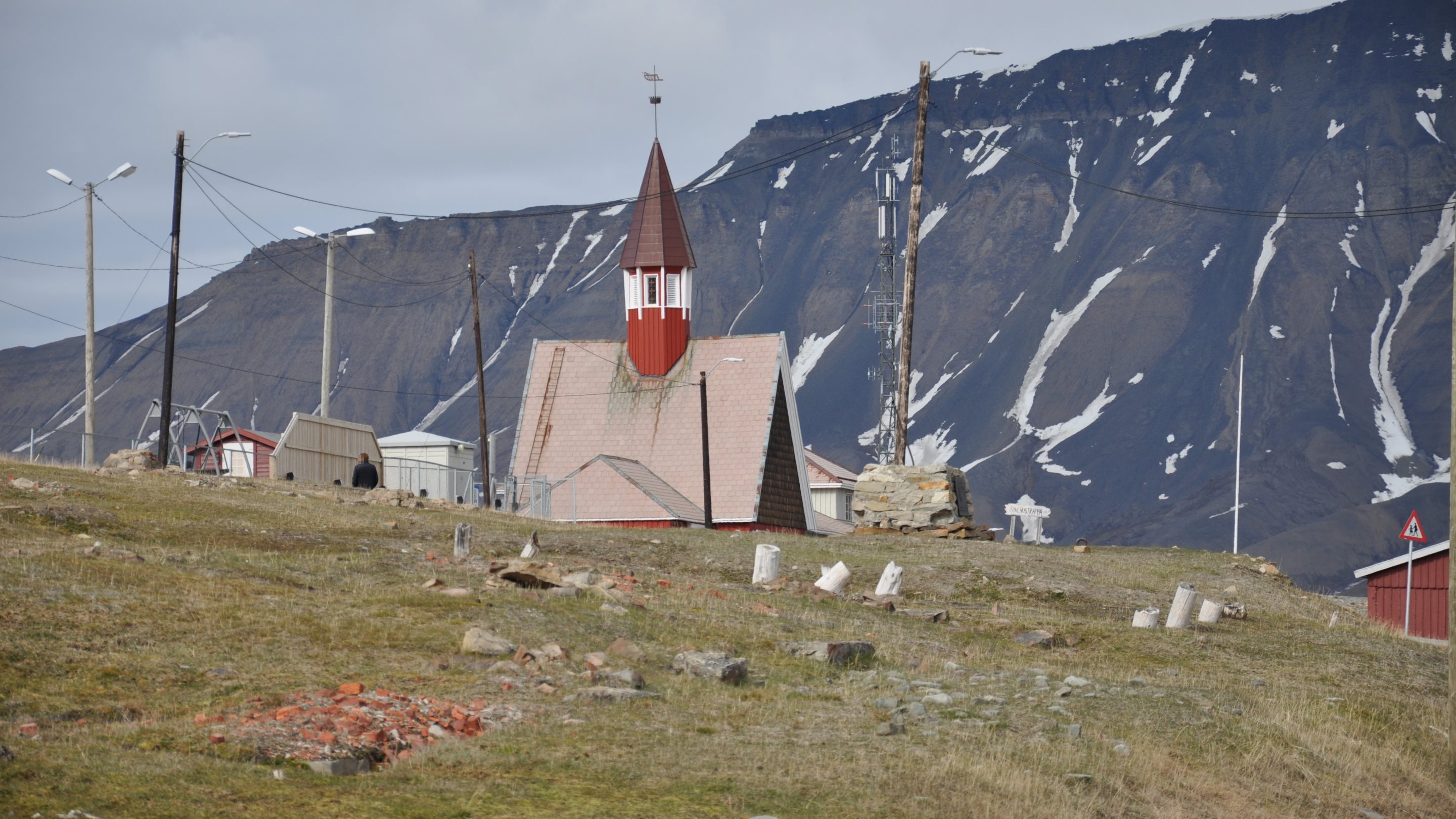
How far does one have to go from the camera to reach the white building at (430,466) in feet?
190

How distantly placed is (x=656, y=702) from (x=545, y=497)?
3634 centimetres

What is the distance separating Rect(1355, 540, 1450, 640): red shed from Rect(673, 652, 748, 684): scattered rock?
41.7m

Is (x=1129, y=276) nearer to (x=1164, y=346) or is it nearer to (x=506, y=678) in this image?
(x=1164, y=346)

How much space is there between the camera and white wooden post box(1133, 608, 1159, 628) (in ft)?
78.7

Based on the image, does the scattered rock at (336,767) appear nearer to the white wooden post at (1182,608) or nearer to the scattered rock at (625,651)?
the scattered rock at (625,651)

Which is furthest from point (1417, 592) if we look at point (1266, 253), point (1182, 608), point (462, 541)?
point (1266, 253)

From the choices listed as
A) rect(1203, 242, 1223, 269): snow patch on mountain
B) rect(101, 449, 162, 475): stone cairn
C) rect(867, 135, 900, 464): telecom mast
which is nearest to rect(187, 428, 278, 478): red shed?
rect(101, 449, 162, 475): stone cairn

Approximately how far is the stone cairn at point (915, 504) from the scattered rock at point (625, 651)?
916 inches

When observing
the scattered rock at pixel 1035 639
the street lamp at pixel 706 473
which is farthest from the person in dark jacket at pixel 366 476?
the scattered rock at pixel 1035 639

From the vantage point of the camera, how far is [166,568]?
19.2m

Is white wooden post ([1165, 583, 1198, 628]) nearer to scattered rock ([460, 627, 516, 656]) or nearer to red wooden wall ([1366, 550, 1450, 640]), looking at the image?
scattered rock ([460, 627, 516, 656])

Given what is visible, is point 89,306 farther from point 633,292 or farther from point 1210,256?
point 1210,256

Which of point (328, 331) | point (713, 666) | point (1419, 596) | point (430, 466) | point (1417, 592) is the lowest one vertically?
point (1419, 596)

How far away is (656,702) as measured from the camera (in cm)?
1466
